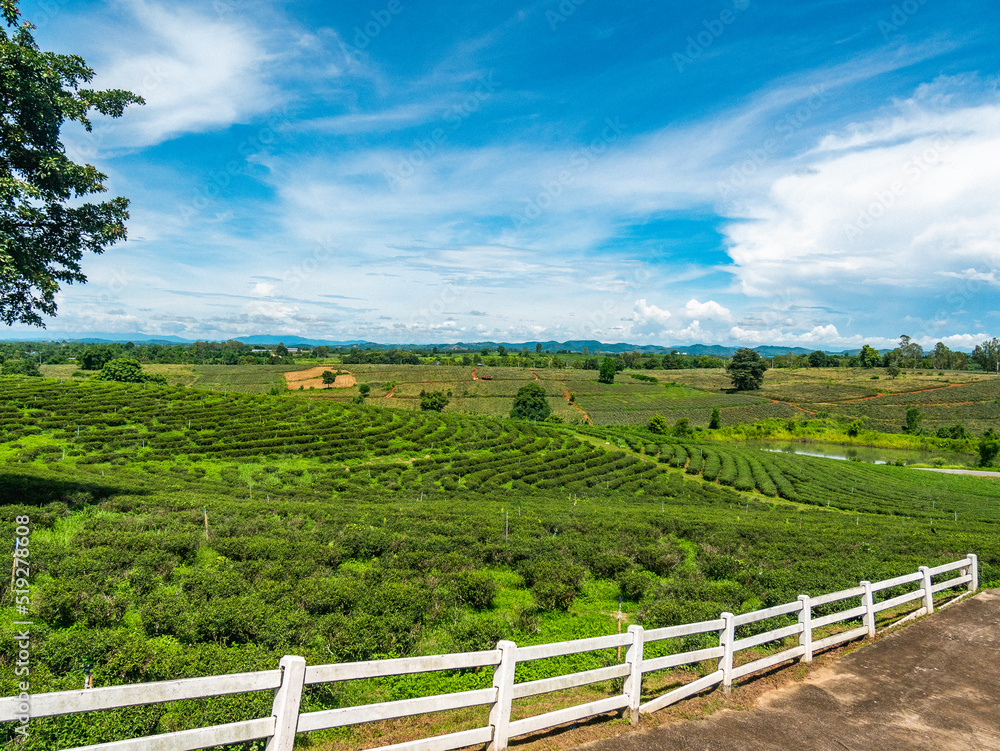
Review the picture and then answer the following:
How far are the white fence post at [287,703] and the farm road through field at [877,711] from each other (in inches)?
131

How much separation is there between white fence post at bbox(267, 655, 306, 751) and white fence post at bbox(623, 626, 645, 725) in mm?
3943

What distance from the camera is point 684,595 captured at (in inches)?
518

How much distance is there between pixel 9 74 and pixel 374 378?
12811 cm

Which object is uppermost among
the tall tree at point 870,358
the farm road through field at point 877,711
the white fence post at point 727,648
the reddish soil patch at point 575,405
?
the tall tree at point 870,358

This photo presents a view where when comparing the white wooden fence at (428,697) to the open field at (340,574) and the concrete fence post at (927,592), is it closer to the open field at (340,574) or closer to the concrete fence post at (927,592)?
the open field at (340,574)

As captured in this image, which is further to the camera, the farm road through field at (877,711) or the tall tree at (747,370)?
the tall tree at (747,370)

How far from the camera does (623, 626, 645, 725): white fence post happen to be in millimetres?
6332

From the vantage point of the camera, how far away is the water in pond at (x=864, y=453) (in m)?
79.8

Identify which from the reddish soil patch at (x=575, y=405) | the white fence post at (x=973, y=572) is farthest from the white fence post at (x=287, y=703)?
the reddish soil patch at (x=575, y=405)

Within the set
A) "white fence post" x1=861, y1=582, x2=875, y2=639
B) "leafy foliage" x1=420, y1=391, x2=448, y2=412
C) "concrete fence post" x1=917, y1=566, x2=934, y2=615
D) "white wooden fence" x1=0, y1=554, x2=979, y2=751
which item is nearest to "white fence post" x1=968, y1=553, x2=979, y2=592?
"concrete fence post" x1=917, y1=566, x2=934, y2=615

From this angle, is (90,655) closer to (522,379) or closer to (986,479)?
(986,479)

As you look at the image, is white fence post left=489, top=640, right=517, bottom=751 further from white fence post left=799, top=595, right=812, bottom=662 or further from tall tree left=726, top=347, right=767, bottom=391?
tall tree left=726, top=347, right=767, bottom=391

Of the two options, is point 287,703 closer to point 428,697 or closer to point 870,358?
point 428,697

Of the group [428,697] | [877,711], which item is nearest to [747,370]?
[877,711]
